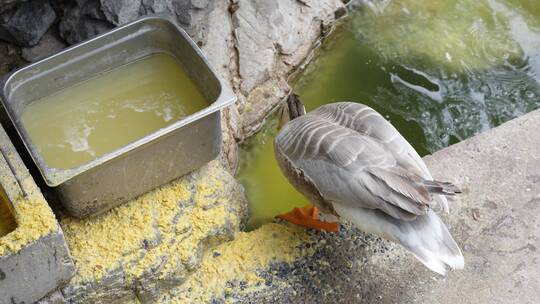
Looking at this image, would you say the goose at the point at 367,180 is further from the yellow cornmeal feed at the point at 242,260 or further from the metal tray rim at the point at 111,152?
the metal tray rim at the point at 111,152

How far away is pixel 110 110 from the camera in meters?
3.01

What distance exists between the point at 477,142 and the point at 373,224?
102 cm

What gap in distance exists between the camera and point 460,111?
4082mm

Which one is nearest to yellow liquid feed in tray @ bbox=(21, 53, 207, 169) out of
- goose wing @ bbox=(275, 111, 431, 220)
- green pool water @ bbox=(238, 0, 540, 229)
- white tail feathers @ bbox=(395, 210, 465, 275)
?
goose wing @ bbox=(275, 111, 431, 220)

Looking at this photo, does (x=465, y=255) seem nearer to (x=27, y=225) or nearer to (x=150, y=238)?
(x=150, y=238)

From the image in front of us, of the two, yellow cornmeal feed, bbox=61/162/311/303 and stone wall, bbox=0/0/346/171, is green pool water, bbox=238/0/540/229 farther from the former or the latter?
yellow cornmeal feed, bbox=61/162/311/303

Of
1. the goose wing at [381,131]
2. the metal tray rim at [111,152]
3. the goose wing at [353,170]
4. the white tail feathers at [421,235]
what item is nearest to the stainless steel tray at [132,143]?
the metal tray rim at [111,152]

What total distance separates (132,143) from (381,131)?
3.57ft

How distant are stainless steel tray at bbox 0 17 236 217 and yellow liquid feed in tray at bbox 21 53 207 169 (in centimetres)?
5

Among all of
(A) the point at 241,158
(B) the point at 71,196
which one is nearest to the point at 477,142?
(A) the point at 241,158

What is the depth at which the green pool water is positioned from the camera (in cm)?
390

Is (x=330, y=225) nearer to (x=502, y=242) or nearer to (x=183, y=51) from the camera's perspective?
(x=502, y=242)

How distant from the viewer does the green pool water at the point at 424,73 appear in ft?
12.8

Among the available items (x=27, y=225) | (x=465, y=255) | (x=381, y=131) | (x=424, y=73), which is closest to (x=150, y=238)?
(x=27, y=225)
